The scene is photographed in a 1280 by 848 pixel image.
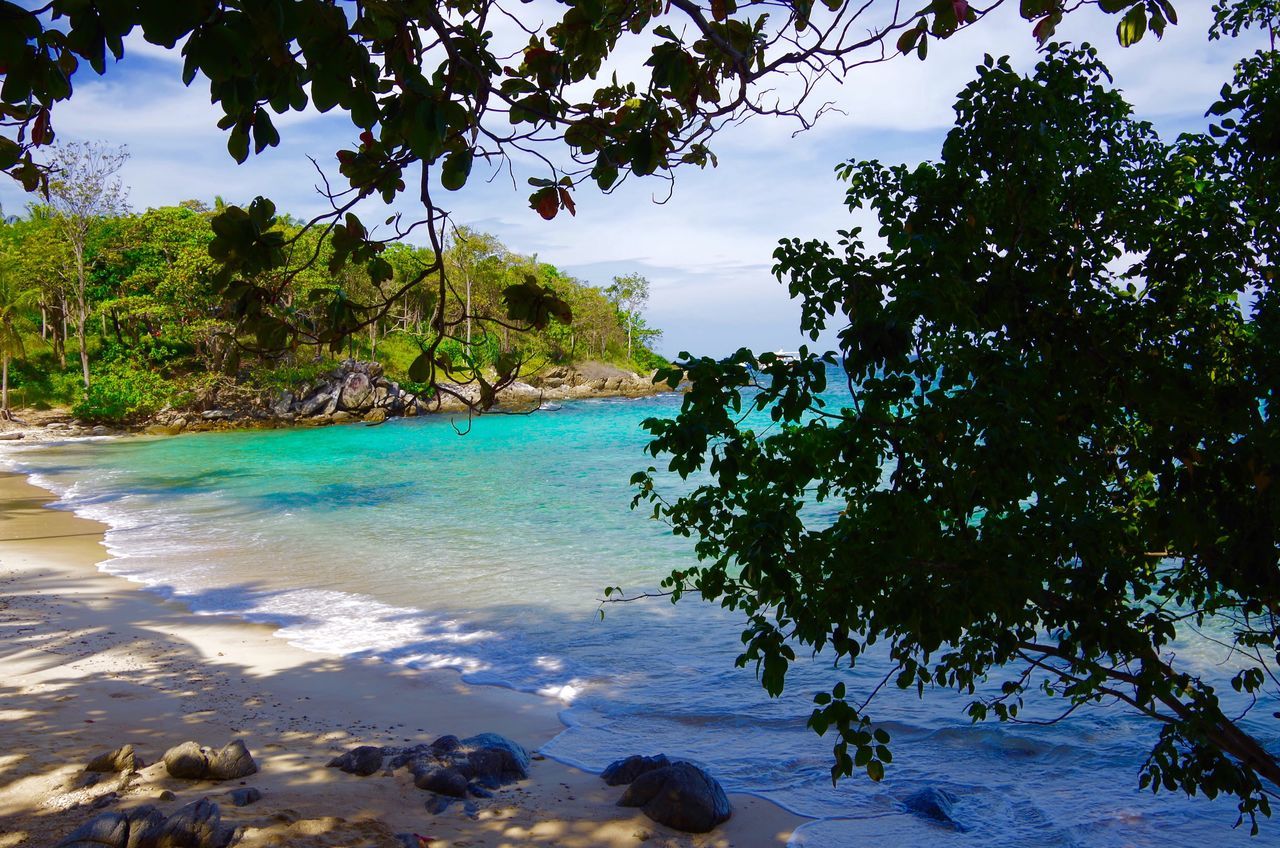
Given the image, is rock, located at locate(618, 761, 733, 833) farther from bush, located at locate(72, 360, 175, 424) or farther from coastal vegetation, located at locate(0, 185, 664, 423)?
bush, located at locate(72, 360, 175, 424)

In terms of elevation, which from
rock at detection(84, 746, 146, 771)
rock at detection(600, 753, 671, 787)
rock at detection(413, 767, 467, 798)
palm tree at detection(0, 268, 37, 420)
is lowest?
rock at detection(600, 753, 671, 787)

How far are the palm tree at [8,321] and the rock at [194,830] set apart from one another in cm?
→ 3272

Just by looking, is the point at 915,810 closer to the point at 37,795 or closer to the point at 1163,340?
the point at 1163,340

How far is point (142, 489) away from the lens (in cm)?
2022

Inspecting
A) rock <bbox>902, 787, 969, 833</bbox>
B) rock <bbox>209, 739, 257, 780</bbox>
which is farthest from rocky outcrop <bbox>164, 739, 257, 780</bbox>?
rock <bbox>902, 787, 969, 833</bbox>

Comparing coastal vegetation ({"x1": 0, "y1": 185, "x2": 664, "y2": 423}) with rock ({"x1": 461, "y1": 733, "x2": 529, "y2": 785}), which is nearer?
rock ({"x1": 461, "y1": 733, "x2": 529, "y2": 785})

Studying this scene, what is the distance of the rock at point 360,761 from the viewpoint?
5.02 meters

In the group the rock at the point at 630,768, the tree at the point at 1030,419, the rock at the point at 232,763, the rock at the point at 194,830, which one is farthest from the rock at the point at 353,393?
the tree at the point at 1030,419

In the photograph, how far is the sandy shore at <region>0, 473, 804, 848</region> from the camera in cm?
434

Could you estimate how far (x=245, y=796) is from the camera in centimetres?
441

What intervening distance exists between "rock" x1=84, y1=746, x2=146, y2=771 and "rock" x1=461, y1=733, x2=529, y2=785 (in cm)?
177

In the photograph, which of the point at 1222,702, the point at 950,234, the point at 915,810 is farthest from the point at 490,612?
the point at 950,234

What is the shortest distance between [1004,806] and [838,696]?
11.8 feet

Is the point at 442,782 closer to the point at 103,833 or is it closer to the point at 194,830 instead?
the point at 194,830
